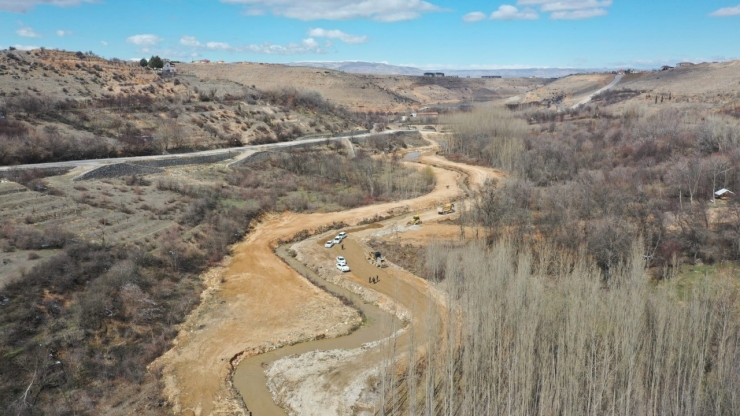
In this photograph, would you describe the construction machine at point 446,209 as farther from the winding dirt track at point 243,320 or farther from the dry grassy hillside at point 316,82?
the dry grassy hillside at point 316,82

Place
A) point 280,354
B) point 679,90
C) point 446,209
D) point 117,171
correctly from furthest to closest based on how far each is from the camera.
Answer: point 679,90, point 446,209, point 117,171, point 280,354

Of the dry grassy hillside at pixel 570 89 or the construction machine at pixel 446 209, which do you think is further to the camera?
the dry grassy hillside at pixel 570 89

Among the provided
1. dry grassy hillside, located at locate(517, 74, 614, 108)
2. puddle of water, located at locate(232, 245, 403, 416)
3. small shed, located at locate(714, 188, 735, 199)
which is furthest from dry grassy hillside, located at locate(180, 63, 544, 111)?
puddle of water, located at locate(232, 245, 403, 416)

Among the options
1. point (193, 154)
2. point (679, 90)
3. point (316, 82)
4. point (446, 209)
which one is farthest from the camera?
point (316, 82)

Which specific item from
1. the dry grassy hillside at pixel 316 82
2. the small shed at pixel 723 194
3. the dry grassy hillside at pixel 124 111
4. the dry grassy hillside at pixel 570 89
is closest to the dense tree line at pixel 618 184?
the small shed at pixel 723 194

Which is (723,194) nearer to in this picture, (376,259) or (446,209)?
(446,209)

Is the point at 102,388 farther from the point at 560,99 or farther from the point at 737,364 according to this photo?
the point at 560,99

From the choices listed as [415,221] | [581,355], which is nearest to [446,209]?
[415,221]
